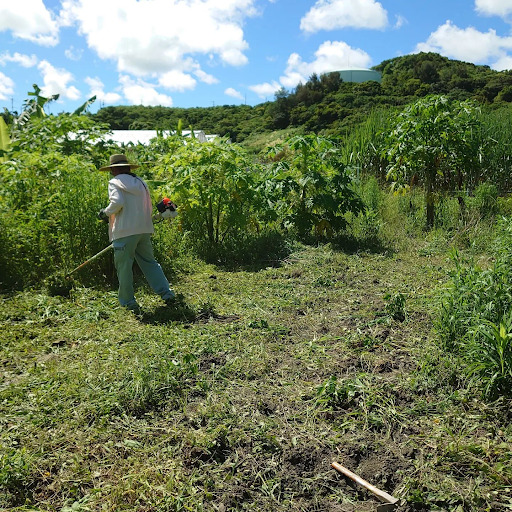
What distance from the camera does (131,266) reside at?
217 inches

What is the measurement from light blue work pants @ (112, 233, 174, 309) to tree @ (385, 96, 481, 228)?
186 inches

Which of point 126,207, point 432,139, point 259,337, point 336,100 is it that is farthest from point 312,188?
point 336,100

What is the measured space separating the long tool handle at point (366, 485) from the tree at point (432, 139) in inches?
255

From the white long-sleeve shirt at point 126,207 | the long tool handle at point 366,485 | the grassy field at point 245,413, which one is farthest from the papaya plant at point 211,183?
the long tool handle at point 366,485

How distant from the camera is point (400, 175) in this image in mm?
8758

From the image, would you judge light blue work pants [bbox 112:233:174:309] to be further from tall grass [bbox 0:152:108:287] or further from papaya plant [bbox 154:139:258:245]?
papaya plant [bbox 154:139:258:245]

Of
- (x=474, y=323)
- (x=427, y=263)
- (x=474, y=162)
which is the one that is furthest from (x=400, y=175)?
(x=474, y=323)

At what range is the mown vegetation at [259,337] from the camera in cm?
278

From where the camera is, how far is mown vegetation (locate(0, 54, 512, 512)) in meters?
2.78

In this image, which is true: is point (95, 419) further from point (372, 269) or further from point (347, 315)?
point (372, 269)

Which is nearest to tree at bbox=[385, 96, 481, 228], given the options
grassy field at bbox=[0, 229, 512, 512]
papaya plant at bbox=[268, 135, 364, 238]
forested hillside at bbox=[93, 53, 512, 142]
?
papaya plant at bbox=[268, 135, 364, 238]

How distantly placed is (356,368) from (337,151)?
470cm

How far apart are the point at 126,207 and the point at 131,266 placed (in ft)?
2.07

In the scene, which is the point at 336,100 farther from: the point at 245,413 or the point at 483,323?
the point at 245,413
